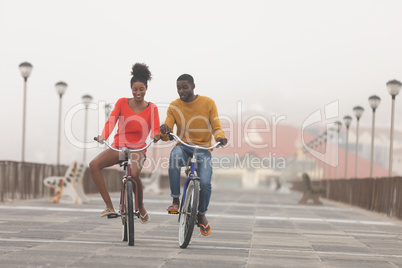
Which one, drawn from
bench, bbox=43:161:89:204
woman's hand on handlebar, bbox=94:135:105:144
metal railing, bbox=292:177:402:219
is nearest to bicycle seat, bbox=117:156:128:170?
woman's hand on handlebar, bbox=94:135:105:144

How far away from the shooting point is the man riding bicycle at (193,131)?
7.54m

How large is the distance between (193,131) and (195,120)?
133 mm

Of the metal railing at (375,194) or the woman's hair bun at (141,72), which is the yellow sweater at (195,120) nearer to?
the woman's hair bun at (141,72)

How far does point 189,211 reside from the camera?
7352 millimetres

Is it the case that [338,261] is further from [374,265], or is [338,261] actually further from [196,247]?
[196,247]

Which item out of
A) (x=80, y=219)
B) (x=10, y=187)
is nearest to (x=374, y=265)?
(x=80, y=219)

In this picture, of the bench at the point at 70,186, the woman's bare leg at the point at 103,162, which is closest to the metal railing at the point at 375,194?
the bench at the point at 70,186

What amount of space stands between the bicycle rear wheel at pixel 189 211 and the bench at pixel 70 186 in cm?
1160

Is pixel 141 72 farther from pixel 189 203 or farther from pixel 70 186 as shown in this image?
pixel 70 186

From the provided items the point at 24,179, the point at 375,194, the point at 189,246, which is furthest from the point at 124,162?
the point at 375,194

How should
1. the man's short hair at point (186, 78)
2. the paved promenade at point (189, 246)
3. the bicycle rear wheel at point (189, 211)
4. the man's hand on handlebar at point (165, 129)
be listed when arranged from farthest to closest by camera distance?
the man's short hair at point (186, 78)
the man's hand on handlebar at point (165, 129)
the bicycle rear wheel at point (189, 211)
the paved promenade at point (189, 246)

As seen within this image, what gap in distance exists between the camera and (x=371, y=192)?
21.7 meters

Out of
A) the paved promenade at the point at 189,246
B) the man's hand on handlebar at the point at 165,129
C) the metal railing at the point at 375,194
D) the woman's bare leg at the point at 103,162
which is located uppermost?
the man's hand on handlebar at the point at 165,129

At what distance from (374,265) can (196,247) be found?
1.93 metres
